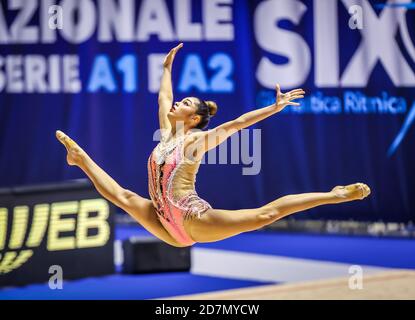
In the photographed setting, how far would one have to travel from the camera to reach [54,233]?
278 inches

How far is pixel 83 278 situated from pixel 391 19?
4.39 metres

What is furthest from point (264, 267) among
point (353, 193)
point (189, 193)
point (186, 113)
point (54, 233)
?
point (353, 193)

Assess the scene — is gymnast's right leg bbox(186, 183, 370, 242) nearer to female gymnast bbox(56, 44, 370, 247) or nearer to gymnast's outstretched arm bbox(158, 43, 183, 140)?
female gymnast bbox(56, 44, 370, 247)

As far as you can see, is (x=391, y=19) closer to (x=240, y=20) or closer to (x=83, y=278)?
(x=240, y=20)

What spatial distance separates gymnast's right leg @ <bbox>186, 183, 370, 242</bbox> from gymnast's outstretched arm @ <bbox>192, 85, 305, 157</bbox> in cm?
40

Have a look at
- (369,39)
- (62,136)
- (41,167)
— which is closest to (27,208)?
(62,136)

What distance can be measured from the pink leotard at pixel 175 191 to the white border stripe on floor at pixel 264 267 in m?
2.61

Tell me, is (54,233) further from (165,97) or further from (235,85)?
(235,85)

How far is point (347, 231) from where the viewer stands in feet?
31.2

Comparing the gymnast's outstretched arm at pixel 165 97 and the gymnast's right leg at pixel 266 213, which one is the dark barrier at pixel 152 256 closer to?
the gymnast's outstretched arm at pixel 165 97

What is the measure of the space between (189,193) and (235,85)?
4594 millimetres

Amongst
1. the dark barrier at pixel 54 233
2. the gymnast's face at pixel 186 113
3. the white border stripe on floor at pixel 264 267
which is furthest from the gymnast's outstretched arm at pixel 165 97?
the white border stripe on floor at pixel 264 267

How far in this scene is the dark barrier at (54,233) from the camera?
685cm

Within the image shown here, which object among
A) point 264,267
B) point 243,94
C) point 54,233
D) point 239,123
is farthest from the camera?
point 243,94
